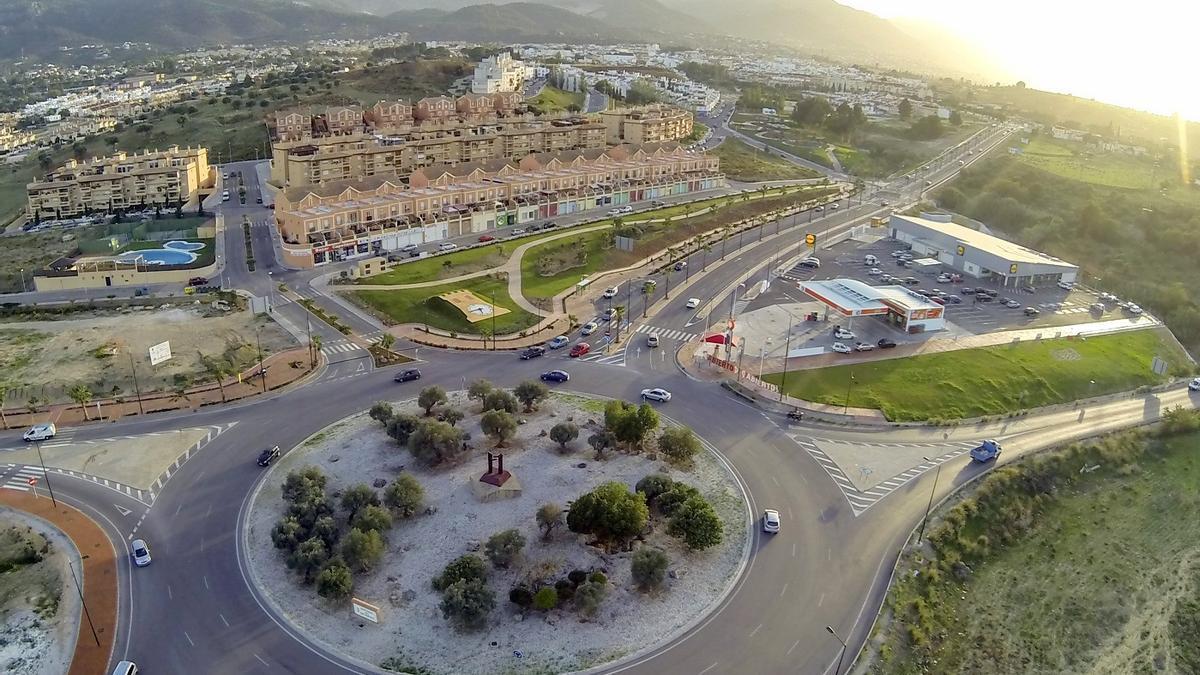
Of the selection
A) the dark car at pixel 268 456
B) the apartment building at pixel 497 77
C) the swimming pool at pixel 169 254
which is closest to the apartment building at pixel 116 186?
the swimming pool at pixel 169 254

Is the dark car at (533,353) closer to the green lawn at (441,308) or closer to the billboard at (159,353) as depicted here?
the green lawn at (441,308)

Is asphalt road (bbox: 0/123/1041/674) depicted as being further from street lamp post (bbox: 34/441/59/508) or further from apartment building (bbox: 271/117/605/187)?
apartment building (bbox: 271/117/605/187)

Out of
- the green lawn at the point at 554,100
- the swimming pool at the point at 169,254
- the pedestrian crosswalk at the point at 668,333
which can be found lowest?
the pedestrian crosswalk at the point at 668,333

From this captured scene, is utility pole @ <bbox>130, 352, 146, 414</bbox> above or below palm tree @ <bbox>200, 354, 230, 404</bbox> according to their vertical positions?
below

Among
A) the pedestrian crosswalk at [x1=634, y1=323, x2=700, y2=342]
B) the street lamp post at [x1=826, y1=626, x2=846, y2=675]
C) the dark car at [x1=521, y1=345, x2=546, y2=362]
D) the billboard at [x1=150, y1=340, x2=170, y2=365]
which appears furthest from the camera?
the pedestrian crosswalk at [x1=634, y1=323, x2=700, y2=342]

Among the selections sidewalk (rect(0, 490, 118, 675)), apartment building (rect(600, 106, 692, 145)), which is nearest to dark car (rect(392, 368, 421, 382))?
sidewalk (rect(0, 490, 118, 675))

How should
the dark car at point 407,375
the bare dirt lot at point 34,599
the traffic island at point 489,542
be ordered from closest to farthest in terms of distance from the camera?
the bare dirt lot at point 34,599 < the traffic island at point 489,542 < the dark car at point 407,375
